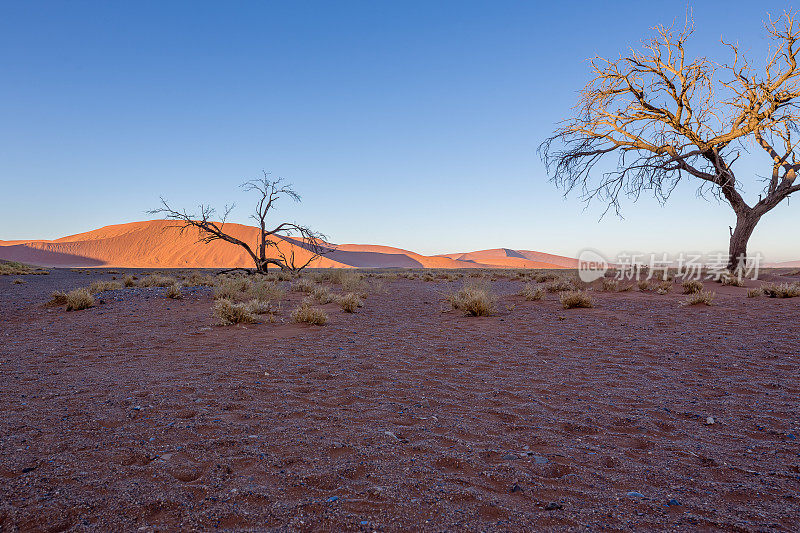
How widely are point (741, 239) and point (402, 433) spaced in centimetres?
1745

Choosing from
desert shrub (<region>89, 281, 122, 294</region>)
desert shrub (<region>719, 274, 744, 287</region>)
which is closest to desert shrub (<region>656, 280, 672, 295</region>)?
desert shrub (<region>719, 274, 744, 287</region>)

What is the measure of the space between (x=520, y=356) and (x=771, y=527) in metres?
3.92

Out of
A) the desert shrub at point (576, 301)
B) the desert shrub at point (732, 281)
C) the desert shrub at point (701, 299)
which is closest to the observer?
the desert shrub at point (701, 299)

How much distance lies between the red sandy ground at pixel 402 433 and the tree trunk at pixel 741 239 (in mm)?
10327

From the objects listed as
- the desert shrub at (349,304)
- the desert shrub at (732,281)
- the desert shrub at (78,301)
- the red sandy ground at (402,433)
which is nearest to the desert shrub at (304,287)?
the desert shrub at (349,304)

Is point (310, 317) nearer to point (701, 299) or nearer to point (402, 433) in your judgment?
point (402, 433)

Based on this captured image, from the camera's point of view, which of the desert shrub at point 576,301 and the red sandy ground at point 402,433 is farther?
the desert shrub at point 576,301

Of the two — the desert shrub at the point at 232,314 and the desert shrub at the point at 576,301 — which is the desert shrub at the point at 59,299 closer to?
the desert shrub at the point at 232,314

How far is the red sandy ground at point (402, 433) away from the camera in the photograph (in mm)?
2146

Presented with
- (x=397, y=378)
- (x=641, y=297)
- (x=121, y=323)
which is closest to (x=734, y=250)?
(x=641, y=297)

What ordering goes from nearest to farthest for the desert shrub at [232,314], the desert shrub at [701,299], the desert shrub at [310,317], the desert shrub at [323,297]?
the desert shrub at [232,314] < the desert shrub at [310,317] < the desert shrub at [701,299] < the desert shrub at [323,297]

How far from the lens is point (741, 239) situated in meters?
15.0

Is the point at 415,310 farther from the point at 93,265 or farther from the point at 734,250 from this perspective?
the point at 93,265

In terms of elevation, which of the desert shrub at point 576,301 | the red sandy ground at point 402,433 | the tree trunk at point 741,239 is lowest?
the red sandy ground at point 402,433
